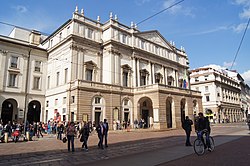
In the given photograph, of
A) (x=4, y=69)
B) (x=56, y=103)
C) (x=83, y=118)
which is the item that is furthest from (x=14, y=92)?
(x=83, y=118)

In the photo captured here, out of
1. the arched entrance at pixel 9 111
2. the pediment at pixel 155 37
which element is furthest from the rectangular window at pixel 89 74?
the arched entrance at pixel 9 111

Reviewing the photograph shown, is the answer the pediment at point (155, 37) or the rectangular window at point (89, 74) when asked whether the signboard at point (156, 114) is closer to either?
the rectangular window at point (89, 74)

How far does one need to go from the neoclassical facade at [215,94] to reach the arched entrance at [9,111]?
4944 cm

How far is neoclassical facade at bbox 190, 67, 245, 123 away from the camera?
63.4 metres

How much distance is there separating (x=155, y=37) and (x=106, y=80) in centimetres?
1677

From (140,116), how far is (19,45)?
78.2ft

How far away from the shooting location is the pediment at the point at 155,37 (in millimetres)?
40884

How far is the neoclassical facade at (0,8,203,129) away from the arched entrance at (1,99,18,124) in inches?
177

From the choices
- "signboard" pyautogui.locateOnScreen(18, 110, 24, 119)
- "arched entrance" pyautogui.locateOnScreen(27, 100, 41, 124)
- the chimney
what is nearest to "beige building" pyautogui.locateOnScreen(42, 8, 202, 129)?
"arched entrance" pyautogui.locateOnScreen(27, 100, 41, 124)

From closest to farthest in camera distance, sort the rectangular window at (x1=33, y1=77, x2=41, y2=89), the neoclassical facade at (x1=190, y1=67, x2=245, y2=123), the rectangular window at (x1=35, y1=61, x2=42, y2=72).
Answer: the rectangular window at (x1=33, y1=77, x2=41, y2=89)
the rectangular window at (x1=35, y1=61, x2=42, y2=72)
the neoclassical facade at (x1=190, y1=67, x2=245, y2=123)

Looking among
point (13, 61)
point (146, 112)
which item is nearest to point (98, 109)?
point (146, 112)

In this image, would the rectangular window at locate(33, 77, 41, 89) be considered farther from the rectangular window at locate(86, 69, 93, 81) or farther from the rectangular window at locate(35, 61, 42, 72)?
the rectangular window at locate(86, 69, 93, 81)

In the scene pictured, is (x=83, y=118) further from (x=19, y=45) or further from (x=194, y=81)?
(x=194, y=81)

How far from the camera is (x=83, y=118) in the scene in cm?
2708
